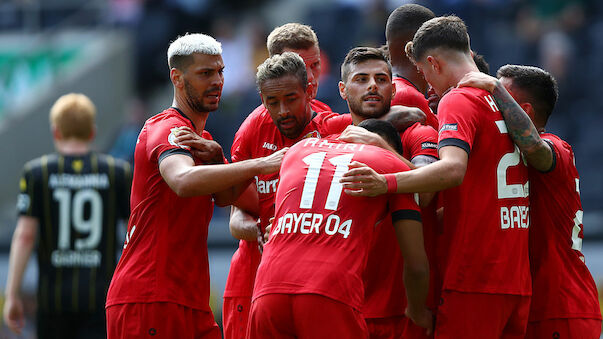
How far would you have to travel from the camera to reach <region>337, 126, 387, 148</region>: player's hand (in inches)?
208

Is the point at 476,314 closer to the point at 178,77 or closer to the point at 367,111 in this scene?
the point at 367,111

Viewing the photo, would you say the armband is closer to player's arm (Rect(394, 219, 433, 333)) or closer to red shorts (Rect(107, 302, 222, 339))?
player's arm (Rect(394, 219, 433, 333))

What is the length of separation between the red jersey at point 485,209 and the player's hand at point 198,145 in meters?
1.43

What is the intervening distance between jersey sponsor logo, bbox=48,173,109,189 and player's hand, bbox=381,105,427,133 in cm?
295

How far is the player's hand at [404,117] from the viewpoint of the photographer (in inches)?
227

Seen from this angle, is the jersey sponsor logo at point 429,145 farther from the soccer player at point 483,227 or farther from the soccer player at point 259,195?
the soccer player at point 259,195

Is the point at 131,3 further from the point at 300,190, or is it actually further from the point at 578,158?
the point at 300,190

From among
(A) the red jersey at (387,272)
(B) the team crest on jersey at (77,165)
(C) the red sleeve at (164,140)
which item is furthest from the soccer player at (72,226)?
(A) the red jersey at (387,272)

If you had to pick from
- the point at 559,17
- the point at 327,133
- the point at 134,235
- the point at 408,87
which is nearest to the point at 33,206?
the point at 134,235

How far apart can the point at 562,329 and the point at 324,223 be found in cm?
183

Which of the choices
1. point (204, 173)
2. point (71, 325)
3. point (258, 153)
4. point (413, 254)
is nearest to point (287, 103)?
point (258, 153)

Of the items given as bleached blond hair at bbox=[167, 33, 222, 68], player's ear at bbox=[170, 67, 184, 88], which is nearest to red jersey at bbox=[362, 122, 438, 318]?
bleached blond hair at bbox=[167, 33, 222, 68]

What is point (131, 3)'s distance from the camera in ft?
57.7

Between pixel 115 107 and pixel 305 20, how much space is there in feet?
14.0
